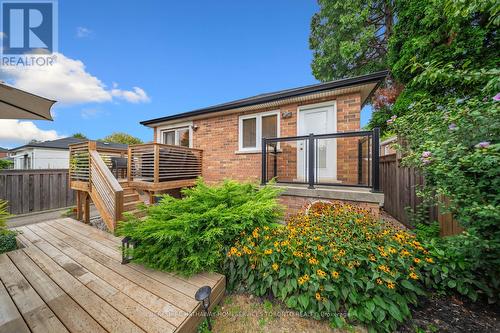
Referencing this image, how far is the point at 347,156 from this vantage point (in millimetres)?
4883

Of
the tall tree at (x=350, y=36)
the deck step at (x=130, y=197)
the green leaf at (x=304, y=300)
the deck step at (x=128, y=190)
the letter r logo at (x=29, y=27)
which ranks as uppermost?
the tall tree at (x=350, y=36)

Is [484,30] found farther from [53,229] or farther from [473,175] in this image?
[53,229]

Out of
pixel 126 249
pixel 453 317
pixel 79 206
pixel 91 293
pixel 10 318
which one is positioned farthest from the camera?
pixel 79 206

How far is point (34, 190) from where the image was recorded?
7.27m

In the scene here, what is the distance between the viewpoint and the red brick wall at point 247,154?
487 centimetres

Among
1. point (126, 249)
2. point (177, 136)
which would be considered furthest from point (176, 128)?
point (126, 249)

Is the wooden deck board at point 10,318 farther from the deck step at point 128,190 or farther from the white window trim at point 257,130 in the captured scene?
the white window trim at point 257,130

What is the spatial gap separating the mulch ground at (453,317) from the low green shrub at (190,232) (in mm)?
1974

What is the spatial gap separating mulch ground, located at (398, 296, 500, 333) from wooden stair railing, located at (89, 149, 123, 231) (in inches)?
193

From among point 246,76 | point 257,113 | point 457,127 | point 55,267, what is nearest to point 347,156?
point 457,127

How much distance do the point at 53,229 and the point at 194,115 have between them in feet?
16.7

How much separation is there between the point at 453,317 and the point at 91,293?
4.11 meters

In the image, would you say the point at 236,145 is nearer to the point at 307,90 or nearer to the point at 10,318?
the point at 307,90

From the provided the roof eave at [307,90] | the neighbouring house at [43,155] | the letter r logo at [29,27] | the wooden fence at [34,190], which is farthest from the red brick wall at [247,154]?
the neighbouring house at [43,155]
